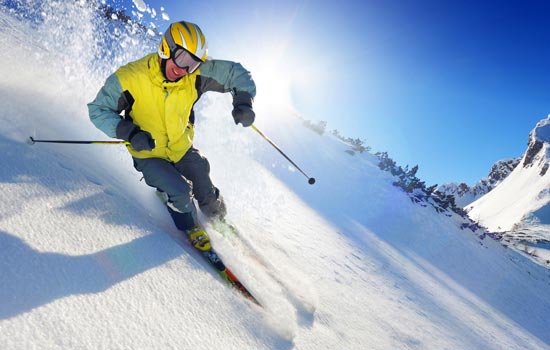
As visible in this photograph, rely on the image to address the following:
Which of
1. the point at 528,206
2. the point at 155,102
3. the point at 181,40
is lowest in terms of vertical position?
the point at 155,102

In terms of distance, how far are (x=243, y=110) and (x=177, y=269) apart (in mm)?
2203

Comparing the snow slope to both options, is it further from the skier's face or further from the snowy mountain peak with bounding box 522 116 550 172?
the snowy mountain peak with bounding box 522 116 550 172

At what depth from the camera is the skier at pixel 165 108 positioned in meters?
3.13

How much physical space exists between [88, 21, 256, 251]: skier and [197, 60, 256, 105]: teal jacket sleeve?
16mm

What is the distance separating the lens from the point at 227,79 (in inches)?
160

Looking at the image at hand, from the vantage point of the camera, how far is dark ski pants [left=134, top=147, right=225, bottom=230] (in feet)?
11.0

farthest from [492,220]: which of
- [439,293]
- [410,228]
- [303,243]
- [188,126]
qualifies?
[188,126]

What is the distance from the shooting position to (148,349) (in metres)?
1.55

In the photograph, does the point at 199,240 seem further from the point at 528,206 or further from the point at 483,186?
the point at 483,186

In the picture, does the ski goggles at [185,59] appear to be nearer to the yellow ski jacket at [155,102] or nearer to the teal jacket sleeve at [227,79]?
the yellow ski jacket at [155,102]

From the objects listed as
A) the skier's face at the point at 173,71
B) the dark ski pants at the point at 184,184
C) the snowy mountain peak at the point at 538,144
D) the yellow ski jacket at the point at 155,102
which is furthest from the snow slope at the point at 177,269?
the snowy mountain peak at the point at 538,144

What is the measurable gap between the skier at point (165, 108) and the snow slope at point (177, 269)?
1.03ft

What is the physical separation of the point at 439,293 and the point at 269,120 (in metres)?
13.8

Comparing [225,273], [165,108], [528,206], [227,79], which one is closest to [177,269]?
[225,273]
